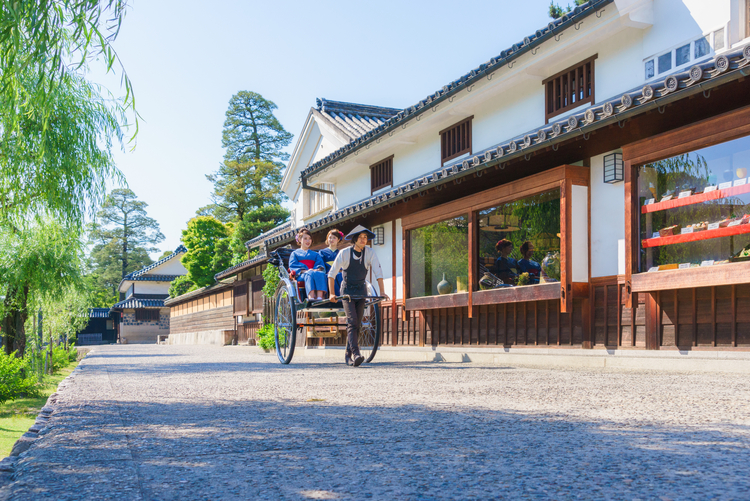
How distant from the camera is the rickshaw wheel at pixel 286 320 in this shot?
8.47 m

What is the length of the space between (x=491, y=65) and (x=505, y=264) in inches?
135

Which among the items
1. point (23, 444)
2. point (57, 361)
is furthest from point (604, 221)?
point (57, 361)

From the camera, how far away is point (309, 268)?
884cm

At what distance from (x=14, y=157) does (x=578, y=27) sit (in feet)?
26.2

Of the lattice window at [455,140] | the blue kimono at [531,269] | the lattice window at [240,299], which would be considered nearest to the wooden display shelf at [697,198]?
the blue kimono at [531,269]

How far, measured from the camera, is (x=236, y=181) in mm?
44719

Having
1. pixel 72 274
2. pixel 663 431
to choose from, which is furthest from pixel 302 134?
pixel 663 431

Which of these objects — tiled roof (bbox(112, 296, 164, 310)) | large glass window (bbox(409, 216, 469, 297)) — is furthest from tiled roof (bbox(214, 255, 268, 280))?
tiled roof (bbox(112, 296, 164, 310))

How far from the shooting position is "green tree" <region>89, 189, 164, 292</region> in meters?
60.7

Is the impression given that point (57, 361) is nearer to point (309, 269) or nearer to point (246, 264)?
point (246, 264)

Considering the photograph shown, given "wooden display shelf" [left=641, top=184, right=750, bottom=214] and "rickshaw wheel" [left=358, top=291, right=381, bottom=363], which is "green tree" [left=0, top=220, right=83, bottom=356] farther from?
"wooden display shelf" [left=641, top=184, right=750, bottom=214]

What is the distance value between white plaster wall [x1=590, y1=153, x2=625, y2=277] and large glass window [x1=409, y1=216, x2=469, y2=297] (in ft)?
7.45

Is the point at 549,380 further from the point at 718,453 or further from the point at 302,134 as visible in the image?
the point at 302,134

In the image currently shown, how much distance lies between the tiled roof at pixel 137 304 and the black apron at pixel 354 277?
45.1 metres
